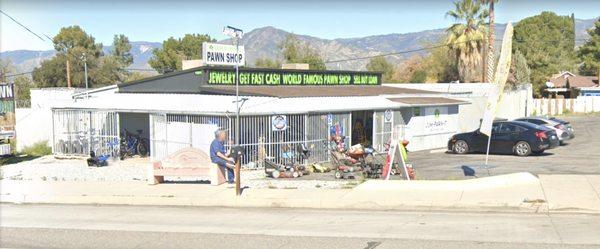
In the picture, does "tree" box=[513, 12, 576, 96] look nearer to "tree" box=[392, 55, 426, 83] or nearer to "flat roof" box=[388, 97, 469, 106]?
"tree" box=[392, 55, 426, 83]

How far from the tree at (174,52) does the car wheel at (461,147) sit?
5466 centimetres

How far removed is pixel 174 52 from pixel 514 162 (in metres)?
60.6

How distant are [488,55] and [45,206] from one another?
122 ft

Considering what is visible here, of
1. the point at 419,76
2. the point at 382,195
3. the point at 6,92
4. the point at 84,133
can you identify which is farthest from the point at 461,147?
the point at 419,76

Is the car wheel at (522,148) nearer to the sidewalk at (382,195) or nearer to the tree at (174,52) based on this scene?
the sidewalk at (382,195)

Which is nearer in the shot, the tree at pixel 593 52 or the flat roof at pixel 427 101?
the flat roof at pixel 427 101

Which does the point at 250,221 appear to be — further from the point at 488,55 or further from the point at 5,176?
the point at 488,55

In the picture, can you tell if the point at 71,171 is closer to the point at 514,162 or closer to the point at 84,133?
the point at 84,133

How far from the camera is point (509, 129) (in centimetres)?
2375

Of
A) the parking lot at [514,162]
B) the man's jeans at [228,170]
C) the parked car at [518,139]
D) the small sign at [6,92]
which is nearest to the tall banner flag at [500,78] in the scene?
the parking lot at [514,162]

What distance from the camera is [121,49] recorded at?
88.3m

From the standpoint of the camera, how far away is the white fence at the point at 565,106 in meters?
55.7

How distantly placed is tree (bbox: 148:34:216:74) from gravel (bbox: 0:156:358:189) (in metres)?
53.0

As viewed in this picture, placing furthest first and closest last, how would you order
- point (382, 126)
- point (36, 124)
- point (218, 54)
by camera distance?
point (36, 124), point (382, 126), point (218, 54)
